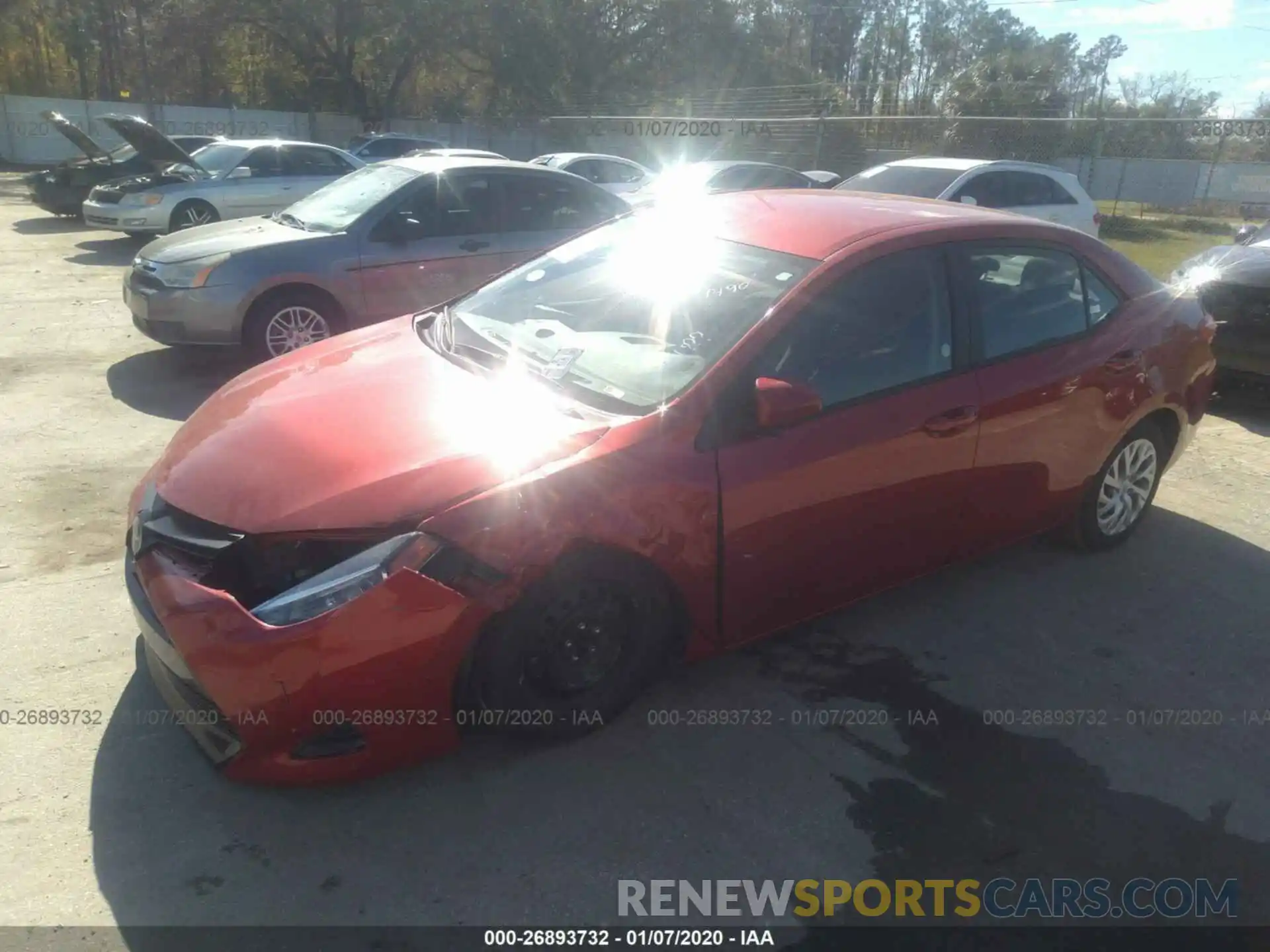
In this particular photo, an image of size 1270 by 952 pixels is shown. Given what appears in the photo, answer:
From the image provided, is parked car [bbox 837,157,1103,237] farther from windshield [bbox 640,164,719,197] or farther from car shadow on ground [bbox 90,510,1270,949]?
car shadow on ground [bbox 90,510,1270,949]

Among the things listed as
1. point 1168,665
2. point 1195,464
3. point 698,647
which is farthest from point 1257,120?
point 698,647

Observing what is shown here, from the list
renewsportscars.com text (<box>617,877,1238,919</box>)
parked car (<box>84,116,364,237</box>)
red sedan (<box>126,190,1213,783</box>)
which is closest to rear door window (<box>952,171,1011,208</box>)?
red sedan (<box>126,190,1213,783</box>)

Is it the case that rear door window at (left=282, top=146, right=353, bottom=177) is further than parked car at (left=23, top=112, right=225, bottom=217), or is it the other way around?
parked car at (left=23, top=112, right=225, bottom=217)

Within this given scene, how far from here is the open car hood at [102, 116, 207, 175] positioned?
40.9 ft

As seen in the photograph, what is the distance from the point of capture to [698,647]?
11.2 ft

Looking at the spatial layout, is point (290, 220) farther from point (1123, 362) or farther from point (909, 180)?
point (909, 180)

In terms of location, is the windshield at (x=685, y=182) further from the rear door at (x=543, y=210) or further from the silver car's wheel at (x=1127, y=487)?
the silver car's wheel at (x=1127, y=487)

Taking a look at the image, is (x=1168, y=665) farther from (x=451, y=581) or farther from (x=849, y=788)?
(x=451, y=581)

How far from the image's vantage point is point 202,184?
13.3m

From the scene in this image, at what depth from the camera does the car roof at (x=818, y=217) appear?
12.4ft

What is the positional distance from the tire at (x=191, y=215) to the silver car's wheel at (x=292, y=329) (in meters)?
7.08

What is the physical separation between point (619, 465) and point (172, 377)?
550cm

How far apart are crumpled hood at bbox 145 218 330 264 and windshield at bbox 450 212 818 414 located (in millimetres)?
3496

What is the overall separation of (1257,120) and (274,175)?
555 inches
